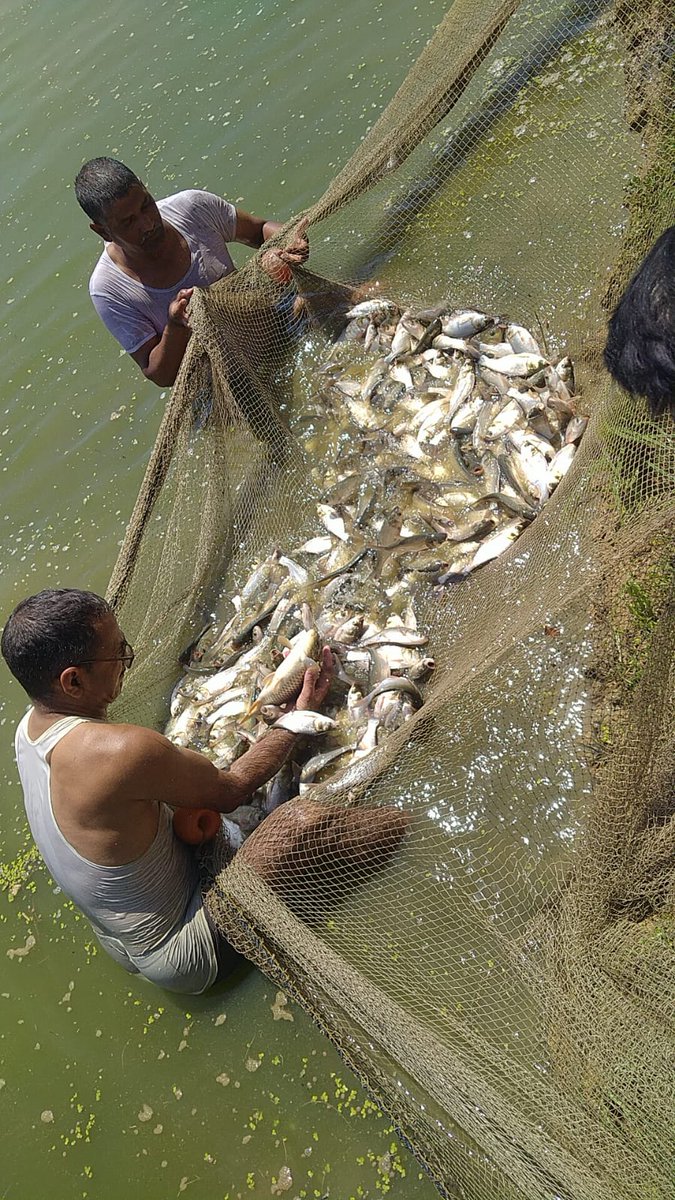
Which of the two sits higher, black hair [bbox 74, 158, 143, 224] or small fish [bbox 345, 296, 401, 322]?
black hair [bbox 74, 158, 143, 224]

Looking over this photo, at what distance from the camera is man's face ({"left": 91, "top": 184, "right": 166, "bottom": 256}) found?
4.97 metres

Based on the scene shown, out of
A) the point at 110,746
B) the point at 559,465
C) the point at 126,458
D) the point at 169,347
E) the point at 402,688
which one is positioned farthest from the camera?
the point at 126,458

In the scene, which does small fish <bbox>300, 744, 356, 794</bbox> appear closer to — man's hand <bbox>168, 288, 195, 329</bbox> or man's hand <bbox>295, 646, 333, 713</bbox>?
man's hand <bbox>295, 646, 333, 713</bbox>

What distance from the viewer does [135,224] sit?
5.11m

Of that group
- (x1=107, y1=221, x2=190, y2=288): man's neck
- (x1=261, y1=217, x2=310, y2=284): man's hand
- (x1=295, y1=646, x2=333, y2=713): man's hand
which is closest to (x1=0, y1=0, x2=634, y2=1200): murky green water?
(x1=261, y1=217, x2=310, y2=284): man's hand

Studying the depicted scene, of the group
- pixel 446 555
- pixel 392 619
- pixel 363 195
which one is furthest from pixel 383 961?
pixel 363 195

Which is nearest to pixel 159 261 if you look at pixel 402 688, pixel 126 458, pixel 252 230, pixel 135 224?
pixel 135 224

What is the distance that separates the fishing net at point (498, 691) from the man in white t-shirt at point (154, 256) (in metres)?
0.47

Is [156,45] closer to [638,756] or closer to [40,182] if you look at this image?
[40,182]

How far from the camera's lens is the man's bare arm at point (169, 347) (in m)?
5.22

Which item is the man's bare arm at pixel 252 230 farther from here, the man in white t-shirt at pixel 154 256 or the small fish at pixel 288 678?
the small fish at pixel 288 678

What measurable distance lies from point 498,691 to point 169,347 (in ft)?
10.3

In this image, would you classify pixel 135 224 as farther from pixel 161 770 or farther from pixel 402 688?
pixel 161 770

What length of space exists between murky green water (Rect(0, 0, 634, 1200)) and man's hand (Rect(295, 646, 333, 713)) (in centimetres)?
124
